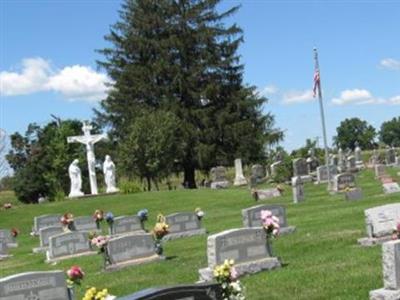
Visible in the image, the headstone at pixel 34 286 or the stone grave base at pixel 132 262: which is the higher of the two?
the headstone at pixel 34 286

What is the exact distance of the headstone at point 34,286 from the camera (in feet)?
31.7

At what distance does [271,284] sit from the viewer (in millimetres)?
10820

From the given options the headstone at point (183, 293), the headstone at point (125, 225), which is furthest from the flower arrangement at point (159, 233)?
the headstone at point (183, 293)

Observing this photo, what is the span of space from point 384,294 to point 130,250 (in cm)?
728

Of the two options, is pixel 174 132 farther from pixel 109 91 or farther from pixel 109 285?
pixel 109 285

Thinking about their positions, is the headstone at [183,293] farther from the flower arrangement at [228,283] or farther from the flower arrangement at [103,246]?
the flower arrangement at [103,246]

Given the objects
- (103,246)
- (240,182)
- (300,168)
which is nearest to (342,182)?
(300,168)

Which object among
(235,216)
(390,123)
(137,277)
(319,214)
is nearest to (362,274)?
(137,277)

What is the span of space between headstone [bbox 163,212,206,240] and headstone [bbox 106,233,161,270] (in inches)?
181

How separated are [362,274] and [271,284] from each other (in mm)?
1296

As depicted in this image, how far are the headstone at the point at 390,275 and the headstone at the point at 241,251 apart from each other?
11.2 ft

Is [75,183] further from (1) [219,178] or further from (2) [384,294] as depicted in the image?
(2) [384,294]

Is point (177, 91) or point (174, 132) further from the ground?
point (177, 91)

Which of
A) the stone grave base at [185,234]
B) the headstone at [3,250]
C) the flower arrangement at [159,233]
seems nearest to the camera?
the flower arrangement at [159,233]
